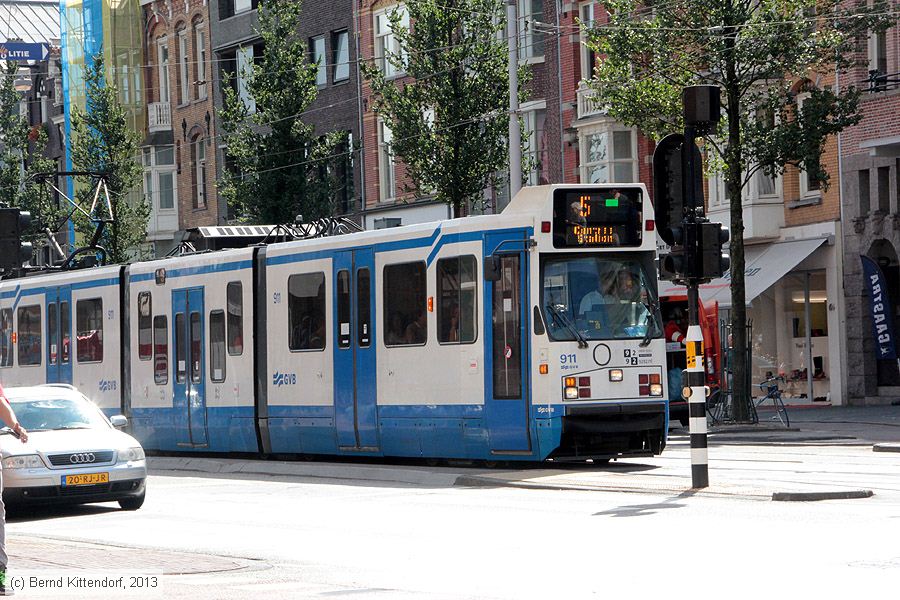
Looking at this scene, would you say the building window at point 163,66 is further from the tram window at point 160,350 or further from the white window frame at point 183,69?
the tram window at point 160,350

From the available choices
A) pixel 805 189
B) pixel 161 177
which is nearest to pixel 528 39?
pixel 805 189

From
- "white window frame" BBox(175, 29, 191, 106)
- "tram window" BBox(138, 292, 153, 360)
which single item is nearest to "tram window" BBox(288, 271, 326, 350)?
"tram window" BBox(138, 292, 153, 360)

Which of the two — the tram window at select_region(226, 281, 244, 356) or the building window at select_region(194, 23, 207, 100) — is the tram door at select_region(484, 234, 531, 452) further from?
the building window at select_region(194, 23, 207, 100)

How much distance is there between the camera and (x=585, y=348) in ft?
62.3

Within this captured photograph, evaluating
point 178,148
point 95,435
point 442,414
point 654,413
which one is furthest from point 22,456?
point 178,148

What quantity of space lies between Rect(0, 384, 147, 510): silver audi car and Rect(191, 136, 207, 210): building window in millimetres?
44376

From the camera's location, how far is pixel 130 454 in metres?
17.3

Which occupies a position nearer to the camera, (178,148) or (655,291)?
(655,291)

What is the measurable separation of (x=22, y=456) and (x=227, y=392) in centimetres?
802

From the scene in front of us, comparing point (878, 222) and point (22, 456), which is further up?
point (878, 222)

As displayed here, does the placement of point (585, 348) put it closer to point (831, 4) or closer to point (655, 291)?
point (655, 291)

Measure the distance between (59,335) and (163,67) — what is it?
35945 mm

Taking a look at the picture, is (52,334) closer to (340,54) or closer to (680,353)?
(680,353)

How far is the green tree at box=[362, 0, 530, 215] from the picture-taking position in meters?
35.2
